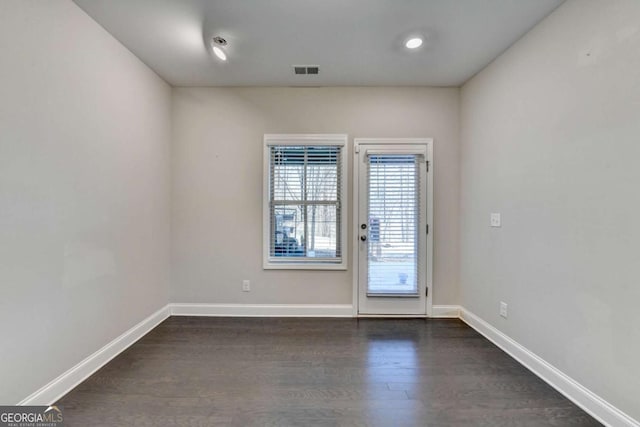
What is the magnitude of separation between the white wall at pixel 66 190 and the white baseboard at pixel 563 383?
11.1 ft

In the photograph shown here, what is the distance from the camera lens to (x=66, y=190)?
6.08 feet

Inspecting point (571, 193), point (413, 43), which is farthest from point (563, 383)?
point (413, 43)

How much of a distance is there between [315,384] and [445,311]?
1.93 meters

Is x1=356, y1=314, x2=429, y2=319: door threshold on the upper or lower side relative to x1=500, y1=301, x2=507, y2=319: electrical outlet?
lower

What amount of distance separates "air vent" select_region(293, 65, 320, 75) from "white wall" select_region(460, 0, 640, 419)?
67.1 inches

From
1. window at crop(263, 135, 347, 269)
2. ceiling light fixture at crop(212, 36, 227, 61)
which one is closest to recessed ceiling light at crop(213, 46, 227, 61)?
ceiling light fixture at crop(212, 36, 227, 61)

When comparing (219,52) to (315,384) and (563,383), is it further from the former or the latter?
(563,383)

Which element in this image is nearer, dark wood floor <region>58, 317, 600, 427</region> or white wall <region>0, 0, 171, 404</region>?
white wall <region>0, 0, 171, 404</region>

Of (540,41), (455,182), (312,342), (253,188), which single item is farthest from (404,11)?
(312,342)

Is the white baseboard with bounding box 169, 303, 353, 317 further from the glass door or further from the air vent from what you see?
the air vent

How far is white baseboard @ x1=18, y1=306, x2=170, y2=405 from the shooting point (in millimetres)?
1689

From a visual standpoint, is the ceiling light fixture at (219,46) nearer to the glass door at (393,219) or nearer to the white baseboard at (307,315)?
the glass door at (393,219)

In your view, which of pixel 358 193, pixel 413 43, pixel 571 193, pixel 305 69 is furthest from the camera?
pixel 358 193

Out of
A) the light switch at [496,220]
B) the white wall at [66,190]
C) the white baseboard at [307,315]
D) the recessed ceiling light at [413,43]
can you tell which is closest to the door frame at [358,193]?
the white baseboard at [307,315]
